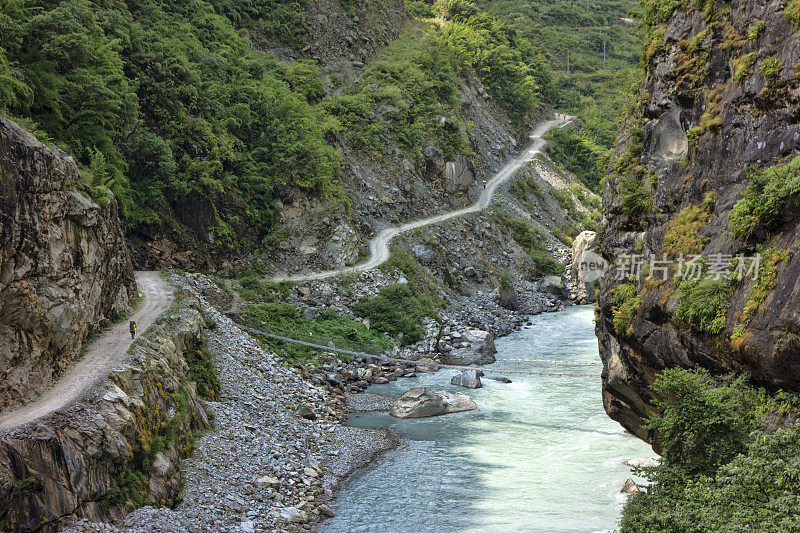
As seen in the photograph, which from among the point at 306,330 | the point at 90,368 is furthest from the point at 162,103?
the point at 90,368

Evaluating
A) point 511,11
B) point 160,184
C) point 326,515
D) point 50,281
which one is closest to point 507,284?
point 160,184

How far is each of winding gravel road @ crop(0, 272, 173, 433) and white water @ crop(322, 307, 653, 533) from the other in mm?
7238

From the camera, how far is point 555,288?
1705 inches

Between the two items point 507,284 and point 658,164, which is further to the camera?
point 507,284

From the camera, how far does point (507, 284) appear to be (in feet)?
132

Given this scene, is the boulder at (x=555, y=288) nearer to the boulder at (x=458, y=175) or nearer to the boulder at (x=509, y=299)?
the boulder at (x=509, y=299)

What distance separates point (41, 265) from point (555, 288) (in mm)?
34574

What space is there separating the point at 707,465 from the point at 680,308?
2960 mm

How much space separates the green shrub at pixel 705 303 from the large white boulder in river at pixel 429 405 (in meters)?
13.5

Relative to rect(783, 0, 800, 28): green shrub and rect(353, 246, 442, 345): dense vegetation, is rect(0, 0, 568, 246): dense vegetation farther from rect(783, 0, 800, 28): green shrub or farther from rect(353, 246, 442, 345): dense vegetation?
rect(783, 0, 800, 28): green shrub

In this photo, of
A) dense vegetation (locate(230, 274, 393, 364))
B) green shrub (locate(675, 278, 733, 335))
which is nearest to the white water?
dense vegetation (locate(230, 274, 393, 364))

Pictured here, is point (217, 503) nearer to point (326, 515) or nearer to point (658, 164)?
point (326, 515)

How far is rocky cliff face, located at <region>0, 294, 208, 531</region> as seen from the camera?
38.1 feet

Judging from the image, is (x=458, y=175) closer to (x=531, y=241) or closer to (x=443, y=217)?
(x=443, y=217)
